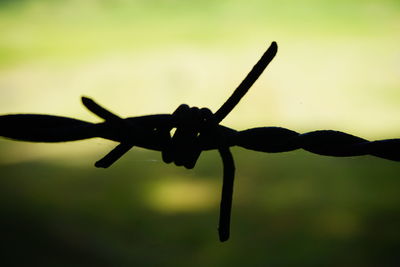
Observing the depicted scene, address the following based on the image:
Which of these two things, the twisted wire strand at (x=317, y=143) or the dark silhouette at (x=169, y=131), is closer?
the dark silhouette at (x=169, y=131)

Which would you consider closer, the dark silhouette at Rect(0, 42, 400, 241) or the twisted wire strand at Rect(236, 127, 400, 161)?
the dark silhouette at Rect(0, 42, 400, 241)

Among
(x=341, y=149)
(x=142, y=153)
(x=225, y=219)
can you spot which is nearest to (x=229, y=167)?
(x=225, y=219)

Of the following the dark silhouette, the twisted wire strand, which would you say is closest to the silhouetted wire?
the dark silhouette

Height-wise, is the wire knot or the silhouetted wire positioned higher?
the silhouetted wire

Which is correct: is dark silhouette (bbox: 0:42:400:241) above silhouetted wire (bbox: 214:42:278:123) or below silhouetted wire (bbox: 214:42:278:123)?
below

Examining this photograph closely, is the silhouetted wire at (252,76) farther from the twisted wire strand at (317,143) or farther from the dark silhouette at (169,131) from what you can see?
the twisted wire strand at (317,143)

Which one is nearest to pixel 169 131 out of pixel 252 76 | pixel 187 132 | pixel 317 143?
pixel 187 132

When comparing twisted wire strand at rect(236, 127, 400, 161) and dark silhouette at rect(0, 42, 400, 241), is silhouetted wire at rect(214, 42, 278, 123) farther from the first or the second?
twisted wire strand at rect(236, 127, 400, 161)

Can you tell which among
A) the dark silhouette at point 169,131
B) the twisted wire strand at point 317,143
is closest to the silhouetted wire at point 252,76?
the dark silhouette at point 169,131

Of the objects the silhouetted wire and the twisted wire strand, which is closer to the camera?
the silhouetted wire

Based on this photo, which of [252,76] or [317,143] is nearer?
[252,76]

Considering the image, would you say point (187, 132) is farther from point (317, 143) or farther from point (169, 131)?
point (317, 143)

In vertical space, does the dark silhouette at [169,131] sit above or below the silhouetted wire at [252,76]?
below
